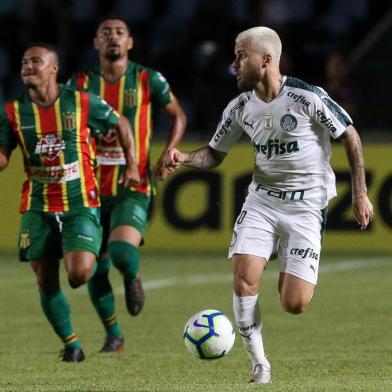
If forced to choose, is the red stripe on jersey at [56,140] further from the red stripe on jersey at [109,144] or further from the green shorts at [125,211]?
the red stripe on jersey at [109,144]

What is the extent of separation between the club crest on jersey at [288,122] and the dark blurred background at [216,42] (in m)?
8.34

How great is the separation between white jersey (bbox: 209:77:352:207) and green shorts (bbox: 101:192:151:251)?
6.44ft

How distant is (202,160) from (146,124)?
206 centimetres

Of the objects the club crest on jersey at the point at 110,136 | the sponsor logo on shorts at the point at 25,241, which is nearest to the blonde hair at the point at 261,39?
the sponsor logo on shorts at the point at 25,241

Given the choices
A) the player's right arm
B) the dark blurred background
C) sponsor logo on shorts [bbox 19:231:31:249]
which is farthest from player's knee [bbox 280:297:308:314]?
the dark blurred background

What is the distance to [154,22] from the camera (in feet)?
63.5

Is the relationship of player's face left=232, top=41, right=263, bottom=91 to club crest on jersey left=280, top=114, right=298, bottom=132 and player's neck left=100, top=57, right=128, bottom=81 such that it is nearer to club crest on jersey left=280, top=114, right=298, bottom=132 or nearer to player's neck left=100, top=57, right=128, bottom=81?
club crest on jersey left=280, top=114, right=298, bottom=132

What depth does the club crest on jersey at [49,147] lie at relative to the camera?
8.59 meters

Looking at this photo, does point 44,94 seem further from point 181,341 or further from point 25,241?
point 181,341

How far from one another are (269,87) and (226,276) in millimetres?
6519

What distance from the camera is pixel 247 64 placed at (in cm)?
730

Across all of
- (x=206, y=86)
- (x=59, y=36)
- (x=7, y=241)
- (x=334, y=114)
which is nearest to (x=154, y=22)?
(x=59, y=36)

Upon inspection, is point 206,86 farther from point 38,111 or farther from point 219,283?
point 38,111

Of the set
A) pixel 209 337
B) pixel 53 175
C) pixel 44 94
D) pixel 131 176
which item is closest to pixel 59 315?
pixel 53 175
